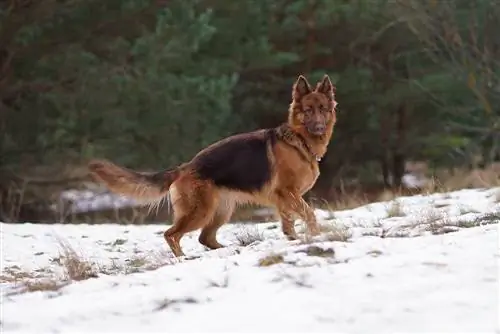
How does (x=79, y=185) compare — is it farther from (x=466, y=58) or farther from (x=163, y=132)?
(x=466, y=58)

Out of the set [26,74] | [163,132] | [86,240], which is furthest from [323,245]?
[26,74]

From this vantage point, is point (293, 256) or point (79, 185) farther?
point (79, 185)

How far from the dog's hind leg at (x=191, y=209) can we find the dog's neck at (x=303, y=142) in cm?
95

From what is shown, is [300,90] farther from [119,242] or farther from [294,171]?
[119,242]

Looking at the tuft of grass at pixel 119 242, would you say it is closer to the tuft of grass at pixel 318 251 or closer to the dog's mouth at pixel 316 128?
the dog's mouth at pixel 316 128

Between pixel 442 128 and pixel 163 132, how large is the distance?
33.2 ft

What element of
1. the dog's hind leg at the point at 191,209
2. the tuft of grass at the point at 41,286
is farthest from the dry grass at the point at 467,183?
the tuft of grass at the point at 41,286

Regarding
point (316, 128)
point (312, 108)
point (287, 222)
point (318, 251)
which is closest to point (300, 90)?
point (312, 108)

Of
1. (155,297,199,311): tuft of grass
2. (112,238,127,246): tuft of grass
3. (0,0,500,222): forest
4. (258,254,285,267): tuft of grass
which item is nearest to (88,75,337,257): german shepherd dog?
(112,238,127,246): tuft of grass

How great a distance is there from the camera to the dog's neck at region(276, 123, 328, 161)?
784 cm

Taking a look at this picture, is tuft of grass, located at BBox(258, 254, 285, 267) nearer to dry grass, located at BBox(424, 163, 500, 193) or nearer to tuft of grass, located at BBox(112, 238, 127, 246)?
tuft of grass, located at BBox(112, 238, 127, 246)

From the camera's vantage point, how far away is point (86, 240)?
10.1m

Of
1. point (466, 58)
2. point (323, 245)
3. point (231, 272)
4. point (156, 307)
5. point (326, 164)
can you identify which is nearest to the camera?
point (156, 307)

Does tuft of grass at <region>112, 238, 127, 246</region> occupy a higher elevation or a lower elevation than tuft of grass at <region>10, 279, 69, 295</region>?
lower
